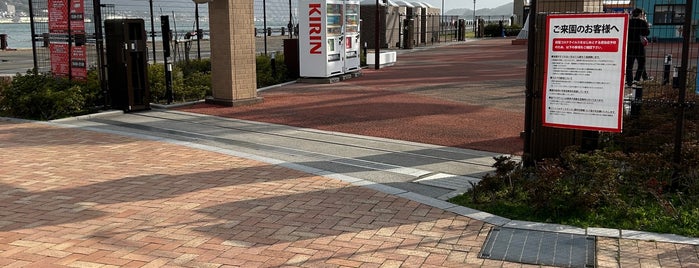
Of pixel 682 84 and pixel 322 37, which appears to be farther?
pixel 322 37

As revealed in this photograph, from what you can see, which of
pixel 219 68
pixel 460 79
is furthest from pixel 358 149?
pixel 460 79

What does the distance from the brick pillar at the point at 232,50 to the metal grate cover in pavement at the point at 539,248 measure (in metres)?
8.93

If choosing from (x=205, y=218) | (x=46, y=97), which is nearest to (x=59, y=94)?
(x=46, y=97)

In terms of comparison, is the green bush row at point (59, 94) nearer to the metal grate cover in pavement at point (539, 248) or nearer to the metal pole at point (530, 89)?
the metal pole at point (530, 89)

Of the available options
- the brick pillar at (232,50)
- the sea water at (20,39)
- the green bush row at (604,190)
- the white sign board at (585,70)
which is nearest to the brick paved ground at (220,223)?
the green bush row at (604,190)

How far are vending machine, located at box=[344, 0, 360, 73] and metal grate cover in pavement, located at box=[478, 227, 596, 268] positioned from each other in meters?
14.2

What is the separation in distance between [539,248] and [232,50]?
9458mm

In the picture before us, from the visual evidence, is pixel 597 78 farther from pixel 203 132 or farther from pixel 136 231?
pixel 203 132

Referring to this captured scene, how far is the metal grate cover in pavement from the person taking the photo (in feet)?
16.1

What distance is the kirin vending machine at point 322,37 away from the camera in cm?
1812

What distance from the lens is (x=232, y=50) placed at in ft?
44.1

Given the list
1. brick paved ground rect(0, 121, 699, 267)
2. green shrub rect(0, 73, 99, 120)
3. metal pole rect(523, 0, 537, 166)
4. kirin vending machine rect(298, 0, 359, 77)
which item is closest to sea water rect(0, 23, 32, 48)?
green shrub rect(0, 73, 99, 120)

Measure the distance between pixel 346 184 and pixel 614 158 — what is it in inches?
107

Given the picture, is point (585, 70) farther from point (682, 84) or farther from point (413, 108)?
point (413, 108)
